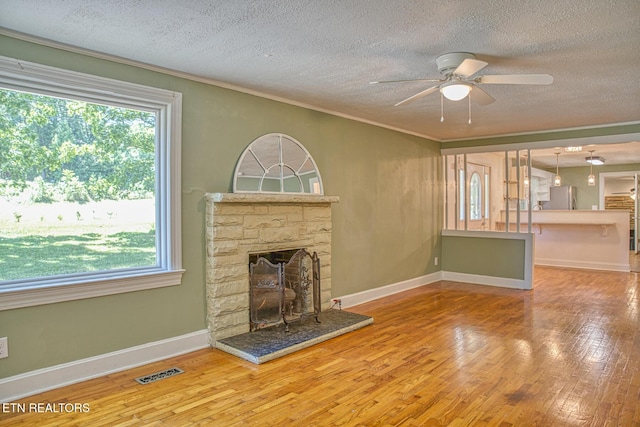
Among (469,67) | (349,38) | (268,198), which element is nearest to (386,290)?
(268,198)

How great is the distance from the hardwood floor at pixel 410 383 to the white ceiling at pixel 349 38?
90.0 inches

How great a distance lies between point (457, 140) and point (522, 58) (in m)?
3.82

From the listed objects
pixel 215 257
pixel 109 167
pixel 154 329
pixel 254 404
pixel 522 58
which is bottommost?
pixel 254 404

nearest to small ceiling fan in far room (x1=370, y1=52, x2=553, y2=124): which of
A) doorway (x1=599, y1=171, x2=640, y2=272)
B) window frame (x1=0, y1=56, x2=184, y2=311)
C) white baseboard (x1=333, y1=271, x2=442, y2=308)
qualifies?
window frame (x1=0, y1=56, x2=184, y2=311)

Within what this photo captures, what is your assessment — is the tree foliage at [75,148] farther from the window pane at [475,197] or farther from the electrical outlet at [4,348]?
the window pane at [475,197]

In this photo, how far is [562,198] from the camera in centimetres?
1080

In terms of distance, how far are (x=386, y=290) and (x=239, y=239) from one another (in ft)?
8.69

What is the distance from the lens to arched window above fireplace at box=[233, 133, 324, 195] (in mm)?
3938

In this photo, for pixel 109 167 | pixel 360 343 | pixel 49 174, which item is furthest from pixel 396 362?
pixel 49 174

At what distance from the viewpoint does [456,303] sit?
5305 millimetres

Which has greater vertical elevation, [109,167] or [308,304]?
[109,167]

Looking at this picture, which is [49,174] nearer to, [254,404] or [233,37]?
[233,37]

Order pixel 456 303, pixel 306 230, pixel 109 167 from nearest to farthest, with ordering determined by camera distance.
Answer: pixel 109 167 < pixel 306 230 < pixel 456 303

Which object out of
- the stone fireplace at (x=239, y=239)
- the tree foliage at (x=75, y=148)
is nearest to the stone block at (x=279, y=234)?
the stone fireplace at (x=239, y=239)
